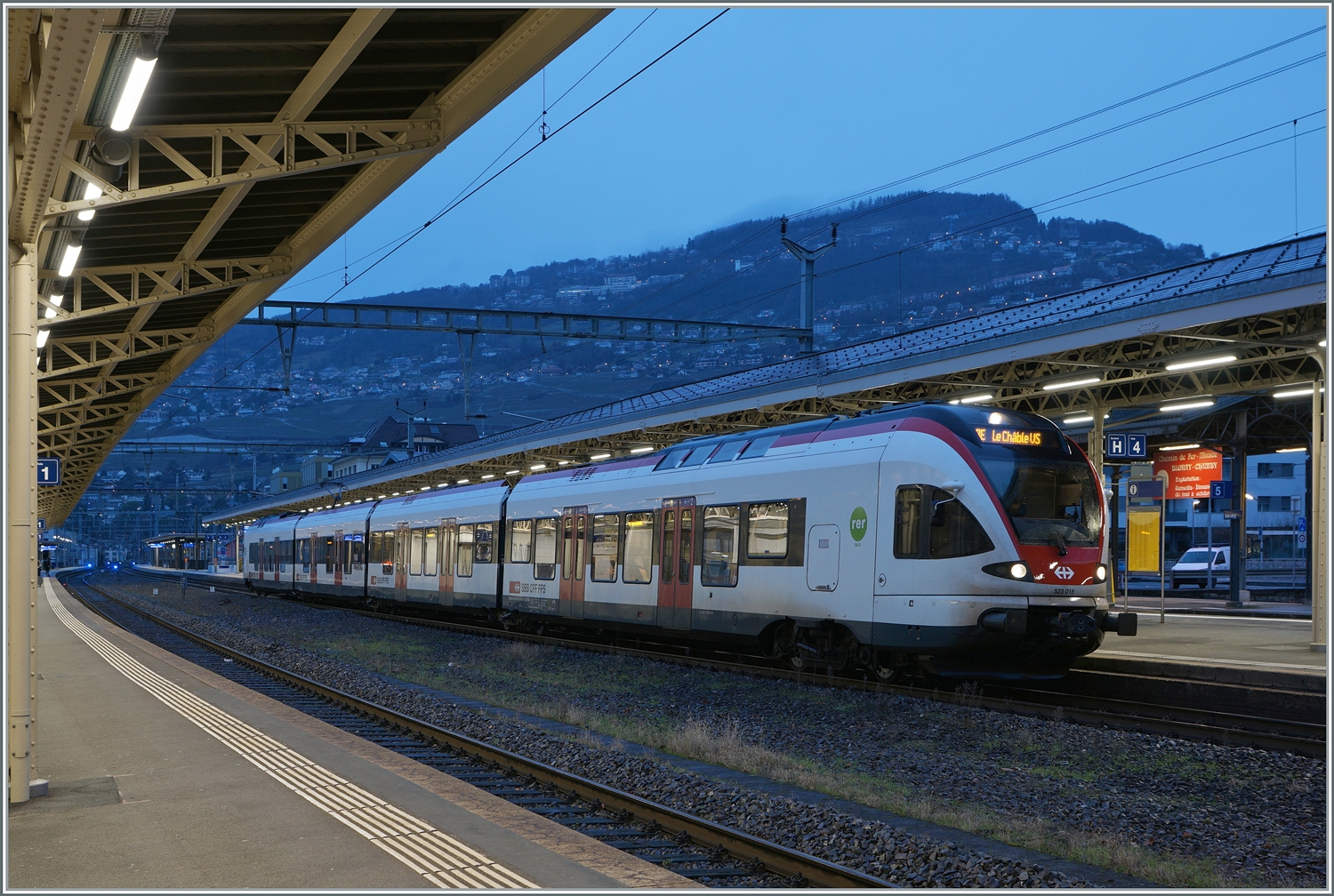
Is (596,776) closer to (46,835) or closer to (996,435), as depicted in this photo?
(46,835)

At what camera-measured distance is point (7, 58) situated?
643cm

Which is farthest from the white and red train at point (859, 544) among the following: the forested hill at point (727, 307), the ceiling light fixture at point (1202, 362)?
the forested hill at point (727, 307)

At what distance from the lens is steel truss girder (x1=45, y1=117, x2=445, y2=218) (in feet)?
32.2

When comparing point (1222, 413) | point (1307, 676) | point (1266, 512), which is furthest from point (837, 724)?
point (1266, 512)

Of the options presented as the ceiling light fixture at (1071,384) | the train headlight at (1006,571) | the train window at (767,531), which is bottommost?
the train headlight at (1006,571)

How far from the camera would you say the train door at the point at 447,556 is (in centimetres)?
2752

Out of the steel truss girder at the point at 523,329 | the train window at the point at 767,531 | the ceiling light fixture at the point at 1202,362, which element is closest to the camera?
the train window at the point at 767,531

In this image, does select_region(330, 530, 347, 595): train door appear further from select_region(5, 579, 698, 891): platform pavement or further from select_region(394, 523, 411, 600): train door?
select_region(5, 579, 698, 891): platform pavement

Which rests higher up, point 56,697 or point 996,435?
point 996,435

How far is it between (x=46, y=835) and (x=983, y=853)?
5.58 m

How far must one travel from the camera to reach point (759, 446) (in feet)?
54.7

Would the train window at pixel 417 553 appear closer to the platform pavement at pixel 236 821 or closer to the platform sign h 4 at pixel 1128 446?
the platform sign h 4 at pixel 1128 446

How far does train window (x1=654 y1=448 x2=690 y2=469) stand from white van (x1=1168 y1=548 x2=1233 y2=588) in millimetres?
36843

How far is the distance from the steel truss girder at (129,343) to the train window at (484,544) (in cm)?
752
